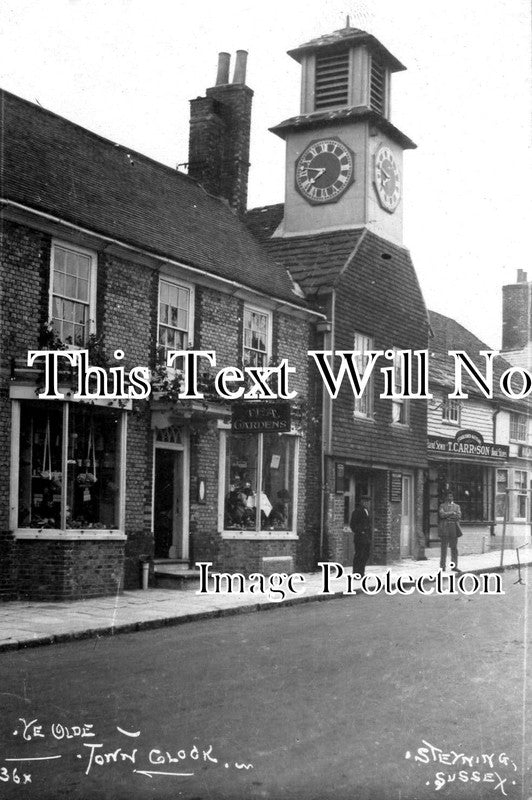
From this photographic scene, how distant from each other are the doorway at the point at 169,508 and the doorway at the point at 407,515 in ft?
29.8

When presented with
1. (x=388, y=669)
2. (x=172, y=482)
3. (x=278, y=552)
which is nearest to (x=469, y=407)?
(x=278, y=552)

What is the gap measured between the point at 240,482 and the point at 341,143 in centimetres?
868

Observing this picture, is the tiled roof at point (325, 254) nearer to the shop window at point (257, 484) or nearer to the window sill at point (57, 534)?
the shop window at point (257, 484)

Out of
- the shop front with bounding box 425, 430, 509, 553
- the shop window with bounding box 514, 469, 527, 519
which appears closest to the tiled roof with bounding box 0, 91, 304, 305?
the shop front with bounding box 425, 430, 509, 553

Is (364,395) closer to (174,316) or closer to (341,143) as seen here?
(341,143)

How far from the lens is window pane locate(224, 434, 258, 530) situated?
58.2ft

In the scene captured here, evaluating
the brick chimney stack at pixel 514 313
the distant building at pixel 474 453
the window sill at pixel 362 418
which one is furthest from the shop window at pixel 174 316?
the brick chimney stack at pixel 514 313

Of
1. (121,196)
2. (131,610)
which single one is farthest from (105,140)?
(131,610)

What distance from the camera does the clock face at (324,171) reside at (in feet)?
71.7

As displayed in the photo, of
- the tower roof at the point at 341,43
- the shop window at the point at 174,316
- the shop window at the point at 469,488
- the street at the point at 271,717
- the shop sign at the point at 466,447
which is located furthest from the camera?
the shop window at the point at 469,488

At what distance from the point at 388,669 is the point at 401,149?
56.3 ft

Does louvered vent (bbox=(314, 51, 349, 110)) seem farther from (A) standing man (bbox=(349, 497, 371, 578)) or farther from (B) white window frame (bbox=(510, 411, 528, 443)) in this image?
(B) white window frame (bbox=(510, 411, 528, 443))

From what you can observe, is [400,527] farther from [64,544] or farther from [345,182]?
[64,544]

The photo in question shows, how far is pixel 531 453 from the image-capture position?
3541cm
